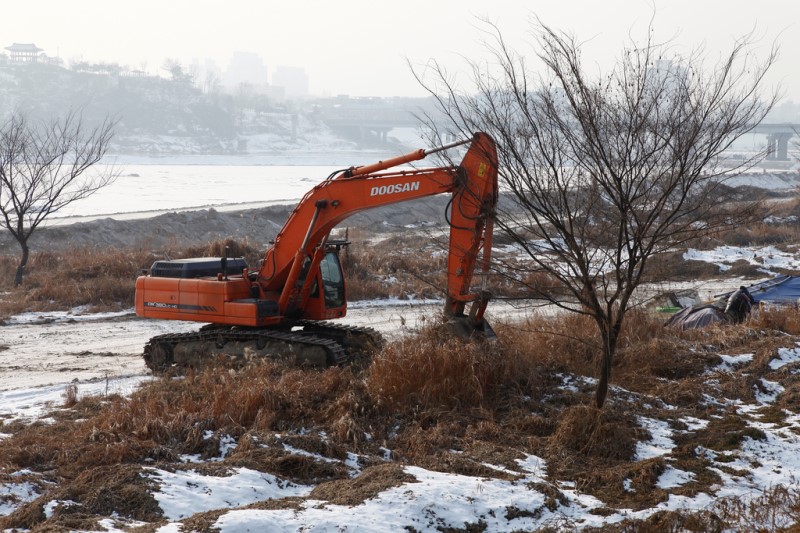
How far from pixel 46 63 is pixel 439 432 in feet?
452

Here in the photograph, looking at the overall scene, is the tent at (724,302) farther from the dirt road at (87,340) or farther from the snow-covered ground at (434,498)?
the snow-covered ground at (434,498)

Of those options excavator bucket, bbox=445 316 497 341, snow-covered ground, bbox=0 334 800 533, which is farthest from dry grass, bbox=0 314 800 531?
excavator bucket, bbox=445 316 497 341

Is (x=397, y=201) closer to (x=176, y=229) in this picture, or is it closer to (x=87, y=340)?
(x=87, y=340)

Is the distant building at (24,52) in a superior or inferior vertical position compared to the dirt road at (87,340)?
superior

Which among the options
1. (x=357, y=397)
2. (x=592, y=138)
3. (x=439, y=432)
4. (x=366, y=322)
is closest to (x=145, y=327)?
(x=366, y=322)

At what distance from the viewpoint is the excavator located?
1020 cm

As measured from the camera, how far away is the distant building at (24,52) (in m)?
142

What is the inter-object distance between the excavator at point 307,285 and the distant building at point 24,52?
143639 millimetres

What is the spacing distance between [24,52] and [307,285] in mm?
161850

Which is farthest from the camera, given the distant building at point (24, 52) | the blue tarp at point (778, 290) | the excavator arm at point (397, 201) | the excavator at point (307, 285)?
the distant building at point (24, 52)

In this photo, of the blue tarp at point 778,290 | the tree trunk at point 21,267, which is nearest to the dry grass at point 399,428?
the blue tarp at point 778,290

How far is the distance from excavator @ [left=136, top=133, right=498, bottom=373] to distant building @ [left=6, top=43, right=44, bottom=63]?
471ft

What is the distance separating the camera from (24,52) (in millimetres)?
154250

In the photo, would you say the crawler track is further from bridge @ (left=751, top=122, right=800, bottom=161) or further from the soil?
the soil
